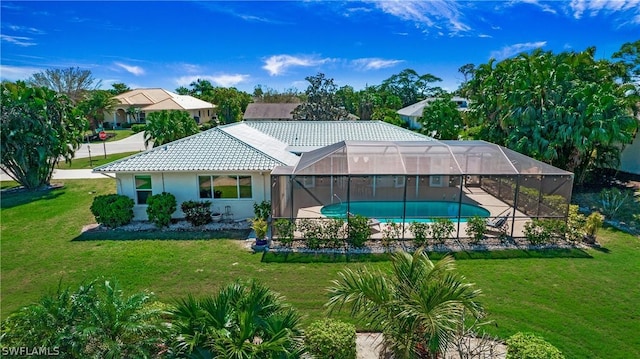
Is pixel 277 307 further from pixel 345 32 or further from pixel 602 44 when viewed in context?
pixel 602 44

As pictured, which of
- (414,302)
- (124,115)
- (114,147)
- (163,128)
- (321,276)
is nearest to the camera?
(414,302)

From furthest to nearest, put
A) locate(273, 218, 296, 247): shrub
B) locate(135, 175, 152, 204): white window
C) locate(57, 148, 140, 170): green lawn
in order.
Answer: locate(57, 148, 140, 170): green lawn → locate(135, 175, 152, 204): white window → locate(273, 218, 296, 247): shrub

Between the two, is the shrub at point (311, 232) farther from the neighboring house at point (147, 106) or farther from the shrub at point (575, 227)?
the neighboring house at point (147, 106)

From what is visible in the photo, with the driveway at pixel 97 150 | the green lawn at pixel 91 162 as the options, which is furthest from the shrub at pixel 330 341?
the green lawn at pixel 91 162

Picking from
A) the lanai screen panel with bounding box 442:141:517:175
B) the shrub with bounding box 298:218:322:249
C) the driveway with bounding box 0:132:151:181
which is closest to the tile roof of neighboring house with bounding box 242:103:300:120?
the driveway with bounding box 0:132:151:181

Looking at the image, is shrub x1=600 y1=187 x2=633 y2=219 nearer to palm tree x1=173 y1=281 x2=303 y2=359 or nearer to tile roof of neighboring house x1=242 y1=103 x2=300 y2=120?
palm tree x1=173 y1=281 x2=303 y2=359

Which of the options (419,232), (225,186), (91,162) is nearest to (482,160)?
(419,232)

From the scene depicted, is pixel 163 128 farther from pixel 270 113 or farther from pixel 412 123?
pixel 412 123
